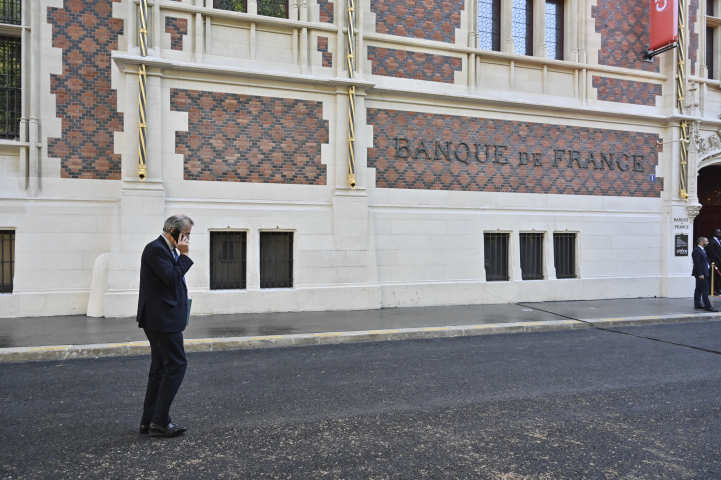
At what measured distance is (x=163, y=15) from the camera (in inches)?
389

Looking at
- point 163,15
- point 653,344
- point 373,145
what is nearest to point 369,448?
point 653,344

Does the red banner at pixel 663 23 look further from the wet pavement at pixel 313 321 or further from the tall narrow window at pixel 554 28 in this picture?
the wet pavement at pixel 313 321

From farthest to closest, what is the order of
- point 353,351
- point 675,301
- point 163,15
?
point 675,301 → point 163,15 → point 353,351

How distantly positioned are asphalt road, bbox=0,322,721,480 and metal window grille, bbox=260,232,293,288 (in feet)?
11.8

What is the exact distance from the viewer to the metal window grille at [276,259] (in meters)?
10.6

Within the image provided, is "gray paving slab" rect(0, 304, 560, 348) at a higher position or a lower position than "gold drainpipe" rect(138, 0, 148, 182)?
lower

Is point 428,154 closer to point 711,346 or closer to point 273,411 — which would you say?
point 711,346

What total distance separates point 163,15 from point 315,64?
128 inches

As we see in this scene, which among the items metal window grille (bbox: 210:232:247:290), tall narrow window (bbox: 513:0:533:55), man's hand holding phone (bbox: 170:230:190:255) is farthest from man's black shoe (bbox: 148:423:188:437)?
tall narrow window (bbox: 513:0:533:55)

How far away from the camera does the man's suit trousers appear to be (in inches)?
153

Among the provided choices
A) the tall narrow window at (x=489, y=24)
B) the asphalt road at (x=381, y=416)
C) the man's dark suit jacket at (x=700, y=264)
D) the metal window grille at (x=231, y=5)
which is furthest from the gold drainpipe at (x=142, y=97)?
the man's dark suit jacket at (x=700, y=264)

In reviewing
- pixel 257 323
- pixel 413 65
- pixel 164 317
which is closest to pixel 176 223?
pixel 164 317

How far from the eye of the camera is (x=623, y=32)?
13305 mm

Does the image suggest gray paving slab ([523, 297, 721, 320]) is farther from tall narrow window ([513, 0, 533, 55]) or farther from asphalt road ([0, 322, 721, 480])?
tall narrow window ([513, 0, 533, 55])
